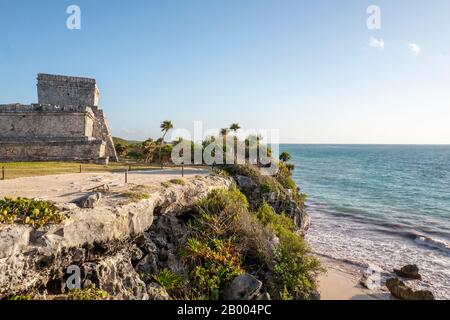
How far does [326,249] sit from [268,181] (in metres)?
6.01

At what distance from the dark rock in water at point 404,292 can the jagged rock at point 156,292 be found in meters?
10.9

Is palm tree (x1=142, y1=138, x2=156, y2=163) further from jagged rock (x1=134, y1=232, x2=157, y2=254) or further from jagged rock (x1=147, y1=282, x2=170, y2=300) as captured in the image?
jagged rock (x1=147, y1=282, x2=170, y2=300)

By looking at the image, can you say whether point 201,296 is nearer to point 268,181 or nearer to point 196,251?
point 196,251

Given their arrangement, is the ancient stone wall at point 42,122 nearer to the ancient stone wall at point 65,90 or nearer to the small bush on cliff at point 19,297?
the ancient stone wall at point 65,90

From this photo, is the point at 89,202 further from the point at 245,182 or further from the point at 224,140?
the point at 224,140

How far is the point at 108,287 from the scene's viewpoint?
25.5ft

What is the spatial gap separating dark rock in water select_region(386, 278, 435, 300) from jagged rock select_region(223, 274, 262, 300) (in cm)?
804

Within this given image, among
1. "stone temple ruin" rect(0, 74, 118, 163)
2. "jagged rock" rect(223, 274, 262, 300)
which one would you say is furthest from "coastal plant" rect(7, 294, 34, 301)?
"stone temple ruin" rect(0, 74, 118, 163)

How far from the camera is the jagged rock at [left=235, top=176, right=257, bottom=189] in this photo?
65.2ft

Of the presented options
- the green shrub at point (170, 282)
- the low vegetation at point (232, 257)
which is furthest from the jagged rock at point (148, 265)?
the low vegetation at point (232, 257)

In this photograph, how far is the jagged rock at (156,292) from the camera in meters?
8.41

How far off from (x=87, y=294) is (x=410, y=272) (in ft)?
52.4
